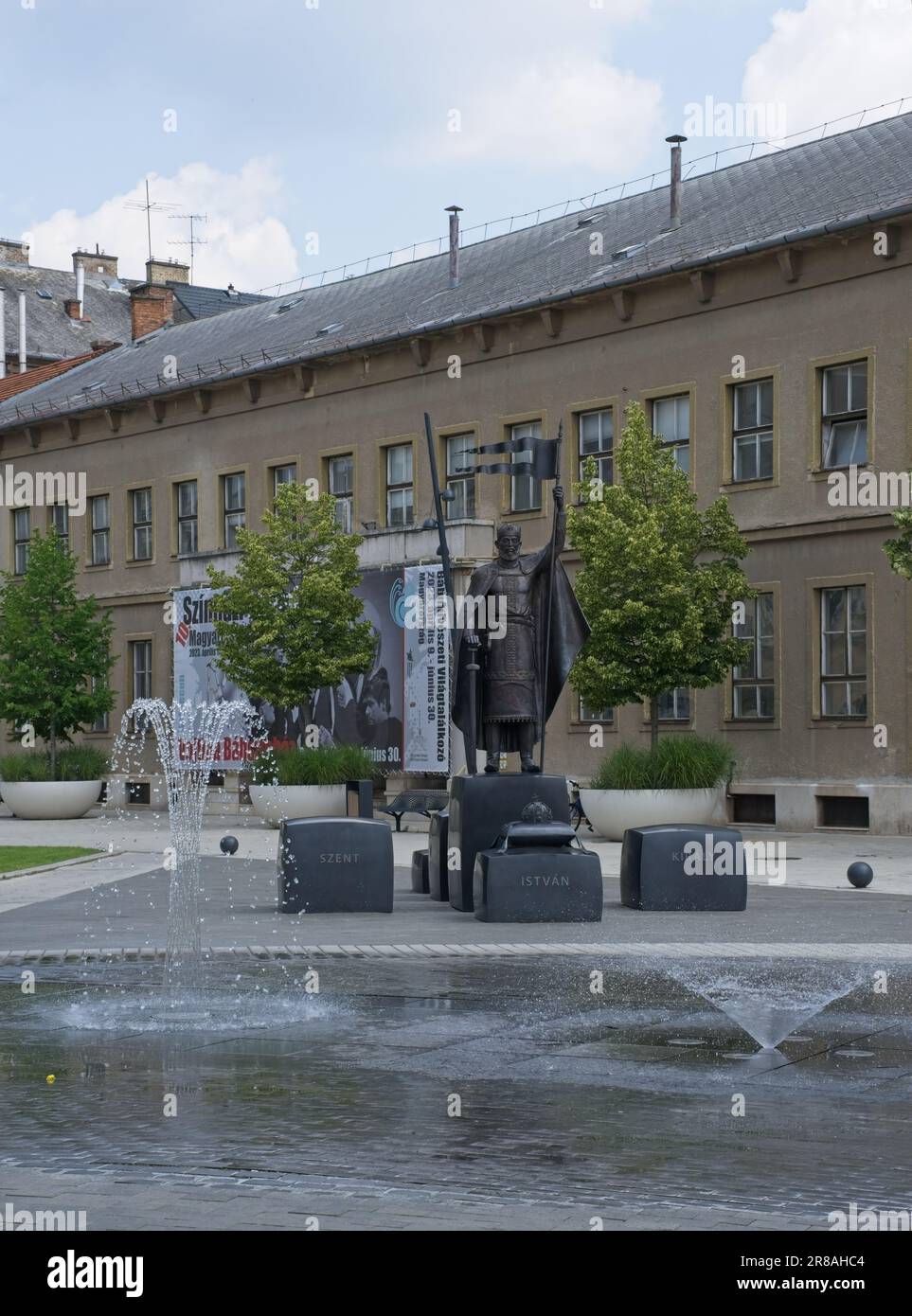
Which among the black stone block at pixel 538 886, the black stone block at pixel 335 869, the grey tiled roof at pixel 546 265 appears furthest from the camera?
the grey tiled roof at pixel 546 265

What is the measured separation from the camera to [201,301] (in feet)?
197

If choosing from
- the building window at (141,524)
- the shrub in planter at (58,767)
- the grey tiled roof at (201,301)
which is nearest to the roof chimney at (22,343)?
the grey tiled roof at (201,301)

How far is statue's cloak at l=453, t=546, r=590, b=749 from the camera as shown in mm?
17391

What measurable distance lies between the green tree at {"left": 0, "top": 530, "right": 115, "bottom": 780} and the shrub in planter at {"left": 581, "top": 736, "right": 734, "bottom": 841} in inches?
628

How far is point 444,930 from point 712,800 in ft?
44.4

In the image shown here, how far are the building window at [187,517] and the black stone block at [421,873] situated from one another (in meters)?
26.4

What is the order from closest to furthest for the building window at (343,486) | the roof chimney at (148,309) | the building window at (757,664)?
the building window at (757,664) < the building window at (343,486) < the roof chimney at (148,309)

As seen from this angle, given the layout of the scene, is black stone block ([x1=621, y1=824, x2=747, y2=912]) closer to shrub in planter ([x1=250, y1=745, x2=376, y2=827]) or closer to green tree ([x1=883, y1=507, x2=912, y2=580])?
green tree ([x1=883, y1=507, x2=912, y2=580])

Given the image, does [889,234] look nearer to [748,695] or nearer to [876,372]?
[876,372]

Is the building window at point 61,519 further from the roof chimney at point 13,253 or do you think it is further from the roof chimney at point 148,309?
the roof chimney at point 13,253

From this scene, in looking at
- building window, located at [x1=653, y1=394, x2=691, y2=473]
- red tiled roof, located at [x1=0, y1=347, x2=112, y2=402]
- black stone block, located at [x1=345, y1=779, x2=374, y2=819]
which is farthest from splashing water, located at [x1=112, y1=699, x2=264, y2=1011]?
red tiled roof, located at [x1=0, y1=347, x2=112, y2=402]

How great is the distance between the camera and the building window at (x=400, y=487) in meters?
39.8
